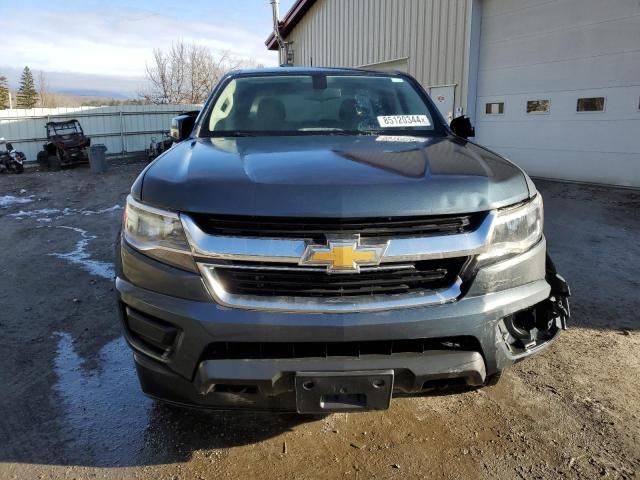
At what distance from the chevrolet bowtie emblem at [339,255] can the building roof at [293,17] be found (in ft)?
56.0

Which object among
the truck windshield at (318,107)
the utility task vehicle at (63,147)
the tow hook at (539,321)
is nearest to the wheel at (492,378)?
the tow hook at (539,321)

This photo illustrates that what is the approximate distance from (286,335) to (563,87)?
28.3 ft

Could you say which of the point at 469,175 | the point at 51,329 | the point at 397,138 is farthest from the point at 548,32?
the point at 51,329

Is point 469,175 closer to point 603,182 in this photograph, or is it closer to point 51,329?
point 51,329

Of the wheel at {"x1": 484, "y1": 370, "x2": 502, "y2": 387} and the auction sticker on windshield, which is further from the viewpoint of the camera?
the auction sticker on windshield

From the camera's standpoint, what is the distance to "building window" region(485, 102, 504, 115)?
32.4 feet

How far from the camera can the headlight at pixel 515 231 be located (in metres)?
1.96

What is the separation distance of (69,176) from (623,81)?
13825mm

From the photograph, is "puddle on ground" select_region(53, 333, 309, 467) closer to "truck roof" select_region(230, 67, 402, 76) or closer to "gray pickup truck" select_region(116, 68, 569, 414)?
"gray pickup truck" select_region(116, 68, 569, 414)

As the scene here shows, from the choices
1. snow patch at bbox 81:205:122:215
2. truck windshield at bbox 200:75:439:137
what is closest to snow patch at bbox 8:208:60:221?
snow patch at bbox 81:205:122:215

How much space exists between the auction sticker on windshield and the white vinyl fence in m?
19.2

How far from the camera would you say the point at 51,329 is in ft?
12.1

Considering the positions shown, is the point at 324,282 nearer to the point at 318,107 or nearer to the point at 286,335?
the point at 286,335

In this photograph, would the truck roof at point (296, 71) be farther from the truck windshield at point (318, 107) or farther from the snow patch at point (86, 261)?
the snow patch at point (86, 261)
